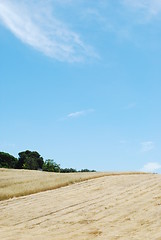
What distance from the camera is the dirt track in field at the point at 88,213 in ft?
43.9

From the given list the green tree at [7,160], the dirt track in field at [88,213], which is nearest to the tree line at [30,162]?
the green tree at [7,160]

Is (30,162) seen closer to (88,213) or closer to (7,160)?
(7,160)

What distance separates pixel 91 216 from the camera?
1677 centimetres

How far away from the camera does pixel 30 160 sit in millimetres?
99938

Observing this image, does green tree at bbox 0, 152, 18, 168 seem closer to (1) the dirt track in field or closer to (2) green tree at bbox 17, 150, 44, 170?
(2) green tree at bbox 17, 150, 44, 170

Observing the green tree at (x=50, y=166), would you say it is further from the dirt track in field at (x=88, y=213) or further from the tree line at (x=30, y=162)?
the dirt track in field at (x=88, y=213)

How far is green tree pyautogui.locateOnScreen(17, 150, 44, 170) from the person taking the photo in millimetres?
99188

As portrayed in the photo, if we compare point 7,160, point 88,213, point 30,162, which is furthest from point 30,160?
point 88,213

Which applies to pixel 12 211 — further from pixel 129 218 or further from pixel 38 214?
pixel 129 218

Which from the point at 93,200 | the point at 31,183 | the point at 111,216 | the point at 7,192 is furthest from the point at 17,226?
the point at 31,183

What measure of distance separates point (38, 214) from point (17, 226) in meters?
2.30

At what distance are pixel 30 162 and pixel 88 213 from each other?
8279 centimetres

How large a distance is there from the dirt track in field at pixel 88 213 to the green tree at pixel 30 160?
72.7 metres

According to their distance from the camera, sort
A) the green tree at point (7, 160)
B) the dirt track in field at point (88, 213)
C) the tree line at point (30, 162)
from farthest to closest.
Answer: the green tree at point (7, 160) → the tree line at point (30, 162) → the dirt track in field at point (88, 213)
